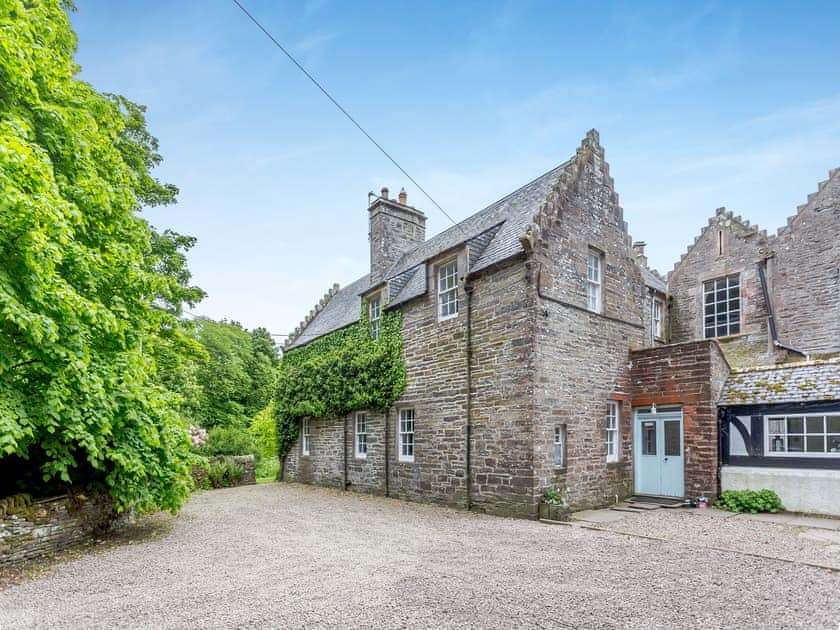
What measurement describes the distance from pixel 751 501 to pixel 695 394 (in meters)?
2.76

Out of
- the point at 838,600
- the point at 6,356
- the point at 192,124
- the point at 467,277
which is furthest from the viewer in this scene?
the point at 467,277

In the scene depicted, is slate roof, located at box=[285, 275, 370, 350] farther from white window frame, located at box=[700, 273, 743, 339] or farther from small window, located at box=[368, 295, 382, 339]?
white window frame, located at box=[700, 273, 743, 339]

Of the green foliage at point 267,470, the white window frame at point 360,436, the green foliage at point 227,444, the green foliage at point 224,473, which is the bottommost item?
the green foliage at point 267,470

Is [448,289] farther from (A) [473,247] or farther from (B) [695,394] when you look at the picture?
(B) [695,394]

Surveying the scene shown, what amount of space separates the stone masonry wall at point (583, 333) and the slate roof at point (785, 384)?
2.66 meters

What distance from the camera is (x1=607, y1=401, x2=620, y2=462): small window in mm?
13508

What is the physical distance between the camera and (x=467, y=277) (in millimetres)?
13352

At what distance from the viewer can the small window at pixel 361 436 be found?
1711 centimetres

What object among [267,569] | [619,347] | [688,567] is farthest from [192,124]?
[688,567]

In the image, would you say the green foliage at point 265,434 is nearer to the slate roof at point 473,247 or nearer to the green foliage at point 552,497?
the slate roof at point 473,247

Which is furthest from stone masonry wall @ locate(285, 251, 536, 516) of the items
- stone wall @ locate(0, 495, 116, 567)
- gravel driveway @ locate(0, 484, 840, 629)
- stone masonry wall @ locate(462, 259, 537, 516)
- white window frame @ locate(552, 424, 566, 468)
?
stone wall @ locate(0, 495, 116, 567)

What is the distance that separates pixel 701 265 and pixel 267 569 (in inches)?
756

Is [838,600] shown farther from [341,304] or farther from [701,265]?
[341,304]

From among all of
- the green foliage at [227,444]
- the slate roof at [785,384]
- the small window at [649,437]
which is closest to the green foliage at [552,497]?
the small window at [649,437]
